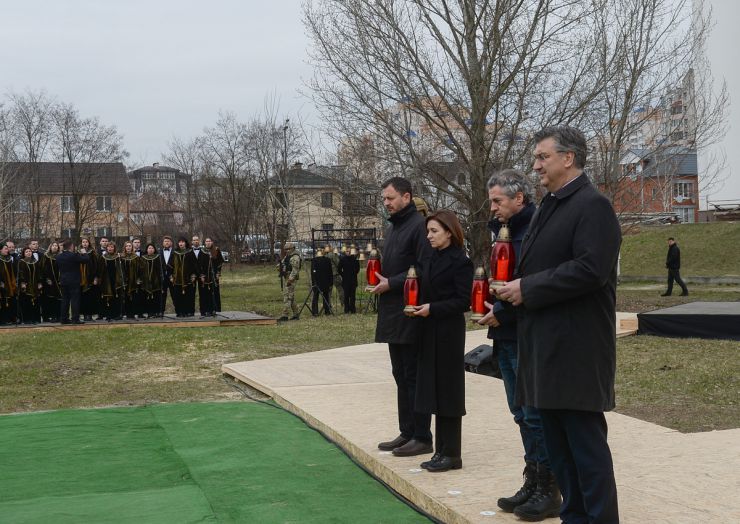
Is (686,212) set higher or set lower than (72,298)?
higher

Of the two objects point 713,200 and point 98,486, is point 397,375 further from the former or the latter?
point 713,200

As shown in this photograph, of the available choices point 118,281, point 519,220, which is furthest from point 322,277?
point 519,220

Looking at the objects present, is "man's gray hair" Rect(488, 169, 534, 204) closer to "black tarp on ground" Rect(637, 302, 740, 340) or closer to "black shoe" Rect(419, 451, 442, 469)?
"black shoe" Rect(419, 451, 442, 469)

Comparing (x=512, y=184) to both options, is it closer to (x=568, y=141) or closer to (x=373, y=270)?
(x=568, y=141)

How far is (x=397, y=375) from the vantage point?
6.81 meters

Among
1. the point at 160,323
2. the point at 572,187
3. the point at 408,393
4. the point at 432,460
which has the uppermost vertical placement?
the point at 572,187

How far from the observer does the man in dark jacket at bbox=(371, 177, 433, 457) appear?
21.5ft

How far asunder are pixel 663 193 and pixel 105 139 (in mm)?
40952

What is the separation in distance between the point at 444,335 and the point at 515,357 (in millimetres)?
868

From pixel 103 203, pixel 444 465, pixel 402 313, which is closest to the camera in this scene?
pixel 444 465

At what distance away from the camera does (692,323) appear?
16250 mm

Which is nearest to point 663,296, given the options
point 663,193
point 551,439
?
point 663,193

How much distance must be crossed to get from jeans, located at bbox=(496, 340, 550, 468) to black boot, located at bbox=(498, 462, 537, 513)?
0.05m

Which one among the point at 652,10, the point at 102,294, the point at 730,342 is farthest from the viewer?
the point at 652,10
